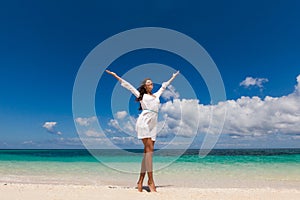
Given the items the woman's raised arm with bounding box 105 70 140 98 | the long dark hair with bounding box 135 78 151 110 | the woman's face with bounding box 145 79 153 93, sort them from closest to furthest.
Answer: the woman's raised arm with bounding box 105 70 140 98
the long dark hair with bounding box 135 78 151 110
the woman's face with bounding box 145 79 153 93

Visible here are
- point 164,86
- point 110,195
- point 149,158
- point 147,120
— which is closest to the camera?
point 110,195

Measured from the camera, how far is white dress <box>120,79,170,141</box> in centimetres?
607

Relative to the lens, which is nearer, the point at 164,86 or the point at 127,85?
the point at 127,85

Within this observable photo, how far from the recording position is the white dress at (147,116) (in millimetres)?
6066

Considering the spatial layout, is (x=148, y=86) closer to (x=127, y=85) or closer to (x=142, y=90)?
(x=142, y=90)

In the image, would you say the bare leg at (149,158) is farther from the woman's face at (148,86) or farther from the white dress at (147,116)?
the woman's face at (148,86)

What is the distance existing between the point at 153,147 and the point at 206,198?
4.86 ft

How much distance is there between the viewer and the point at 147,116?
6074mm

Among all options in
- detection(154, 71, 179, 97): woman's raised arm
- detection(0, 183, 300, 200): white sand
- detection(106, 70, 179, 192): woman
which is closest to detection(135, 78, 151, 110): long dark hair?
detection(106, 70, 179, 192): woman

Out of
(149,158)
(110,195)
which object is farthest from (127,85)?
(110,195)

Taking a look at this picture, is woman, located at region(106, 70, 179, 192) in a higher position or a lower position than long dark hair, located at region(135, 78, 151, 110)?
lower

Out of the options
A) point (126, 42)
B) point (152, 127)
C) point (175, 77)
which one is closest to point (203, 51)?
point (175, 77)

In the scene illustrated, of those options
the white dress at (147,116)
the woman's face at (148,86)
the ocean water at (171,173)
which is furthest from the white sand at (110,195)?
the ocean water at (171,173)

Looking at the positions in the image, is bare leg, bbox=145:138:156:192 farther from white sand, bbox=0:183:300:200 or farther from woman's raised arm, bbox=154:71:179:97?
woman's raised arm, bbox=154:71:179:97
